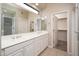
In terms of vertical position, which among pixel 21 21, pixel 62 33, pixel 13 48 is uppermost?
pixel 21 21

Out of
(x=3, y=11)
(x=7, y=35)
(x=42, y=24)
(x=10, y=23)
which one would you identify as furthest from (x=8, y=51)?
(x=42, y=24)

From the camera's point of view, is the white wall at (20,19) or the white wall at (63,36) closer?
the white wall at (20,19)

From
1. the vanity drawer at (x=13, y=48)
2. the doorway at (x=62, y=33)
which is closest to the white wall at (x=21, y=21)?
the vanity drawer at (x=13, y=48)

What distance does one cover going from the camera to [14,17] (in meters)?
1.65

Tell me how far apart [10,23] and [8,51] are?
0.69 metres

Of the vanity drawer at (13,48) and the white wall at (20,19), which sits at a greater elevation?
the white wall at (20,19)

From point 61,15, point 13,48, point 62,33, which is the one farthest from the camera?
point 62,33

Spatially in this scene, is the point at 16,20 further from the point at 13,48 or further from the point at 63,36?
the point at 63,36

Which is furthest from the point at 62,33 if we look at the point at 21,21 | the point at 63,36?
the point at 21,21

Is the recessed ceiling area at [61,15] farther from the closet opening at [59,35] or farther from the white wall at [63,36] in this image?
the white wall at [63,36]

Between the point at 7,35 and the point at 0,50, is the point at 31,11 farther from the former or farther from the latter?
the point at 0,50

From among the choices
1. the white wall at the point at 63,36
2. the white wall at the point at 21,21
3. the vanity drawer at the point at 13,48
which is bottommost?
the vanity drawer at the point at 13,48

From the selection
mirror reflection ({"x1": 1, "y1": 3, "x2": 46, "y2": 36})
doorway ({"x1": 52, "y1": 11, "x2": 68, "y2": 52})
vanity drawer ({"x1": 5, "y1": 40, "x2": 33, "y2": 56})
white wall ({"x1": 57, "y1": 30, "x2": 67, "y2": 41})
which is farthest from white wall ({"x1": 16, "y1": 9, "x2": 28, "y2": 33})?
white wall ({"x1": 57, "y1": 30, "x2": 67, "y2": 41})

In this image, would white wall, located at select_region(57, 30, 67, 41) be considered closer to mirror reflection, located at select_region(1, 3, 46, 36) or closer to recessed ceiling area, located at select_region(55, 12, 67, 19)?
recessed ceiling area, located at select_region(55, 12, 67, 19)
